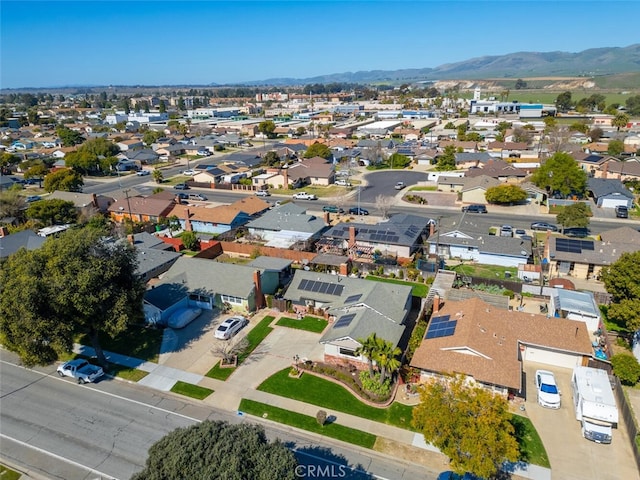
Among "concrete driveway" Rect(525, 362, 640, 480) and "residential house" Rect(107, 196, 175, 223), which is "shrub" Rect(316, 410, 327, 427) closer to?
"concrete driveway" Rect(525, 362, 640, 480)

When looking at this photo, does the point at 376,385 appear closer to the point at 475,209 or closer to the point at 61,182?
the point at 475,209

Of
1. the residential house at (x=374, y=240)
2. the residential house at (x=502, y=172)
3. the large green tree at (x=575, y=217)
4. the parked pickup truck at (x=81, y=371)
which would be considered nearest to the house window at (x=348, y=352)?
the parked pickup truck at (x=81, y=371)

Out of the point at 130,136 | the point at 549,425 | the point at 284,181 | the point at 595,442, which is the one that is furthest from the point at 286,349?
the point at 130,136

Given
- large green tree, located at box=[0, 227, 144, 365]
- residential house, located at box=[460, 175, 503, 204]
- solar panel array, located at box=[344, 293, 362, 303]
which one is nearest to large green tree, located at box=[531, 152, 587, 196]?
residential house, located at box=[460, 175, 503, 204]

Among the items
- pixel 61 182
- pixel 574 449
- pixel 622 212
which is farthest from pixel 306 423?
pixel 61 182

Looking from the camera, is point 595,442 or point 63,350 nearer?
point 595,442

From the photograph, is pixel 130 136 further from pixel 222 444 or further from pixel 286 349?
pixel 222 444
